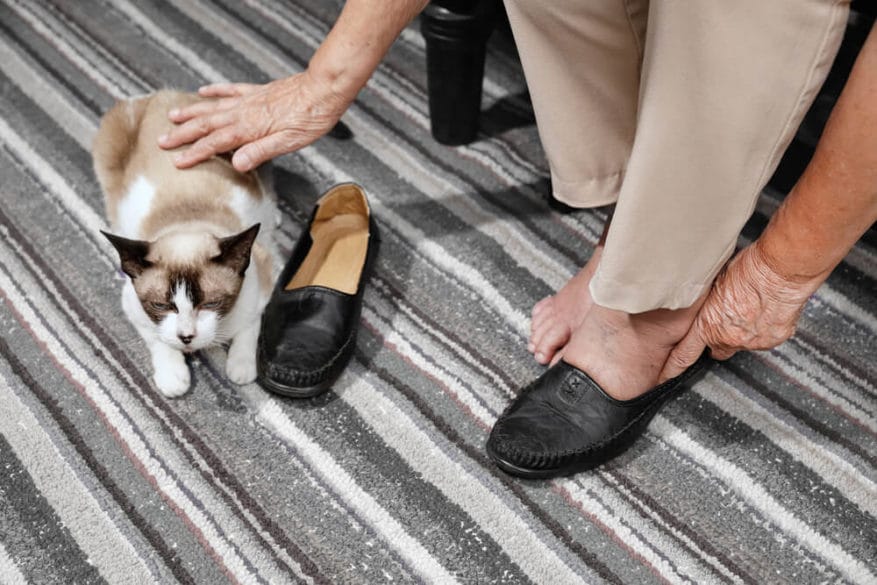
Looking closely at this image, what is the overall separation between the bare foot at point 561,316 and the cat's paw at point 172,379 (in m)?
0.43

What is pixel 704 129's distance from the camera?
2.11 feet

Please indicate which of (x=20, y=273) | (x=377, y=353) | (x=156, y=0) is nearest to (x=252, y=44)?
(x=156, y=0)

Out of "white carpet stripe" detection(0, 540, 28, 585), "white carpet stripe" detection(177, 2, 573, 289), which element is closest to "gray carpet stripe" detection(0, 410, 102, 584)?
"white carpet stripe" detection(0, 540, 28, 585)

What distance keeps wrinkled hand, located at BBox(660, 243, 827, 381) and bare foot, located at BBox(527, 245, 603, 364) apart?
0.18m

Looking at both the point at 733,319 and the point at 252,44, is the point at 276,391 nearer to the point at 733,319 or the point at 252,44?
the point at 733,319

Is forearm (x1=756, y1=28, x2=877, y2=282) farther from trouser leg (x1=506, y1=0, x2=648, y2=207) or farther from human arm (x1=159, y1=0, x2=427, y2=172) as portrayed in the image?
human arm (x1=159, y1=0, x2=427, y2=172)

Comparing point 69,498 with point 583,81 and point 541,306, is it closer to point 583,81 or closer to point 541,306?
point 541,306

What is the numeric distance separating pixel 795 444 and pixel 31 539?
0.85 m

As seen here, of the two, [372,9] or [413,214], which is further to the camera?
[413,214]

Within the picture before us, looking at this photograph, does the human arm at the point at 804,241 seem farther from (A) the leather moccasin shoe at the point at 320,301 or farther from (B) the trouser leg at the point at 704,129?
(A) the leather moccasin shoe at the point at 320,301

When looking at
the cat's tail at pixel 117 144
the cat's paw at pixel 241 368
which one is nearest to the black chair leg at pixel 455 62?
the cat's tail at pixel 117 144

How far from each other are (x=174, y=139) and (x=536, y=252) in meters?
0.51

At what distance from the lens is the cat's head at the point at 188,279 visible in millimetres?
865

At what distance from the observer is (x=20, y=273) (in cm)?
109
